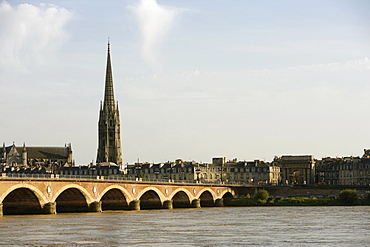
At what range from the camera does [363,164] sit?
178125mm

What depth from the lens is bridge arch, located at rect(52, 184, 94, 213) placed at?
92.1 meters

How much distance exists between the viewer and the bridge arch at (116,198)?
101 m

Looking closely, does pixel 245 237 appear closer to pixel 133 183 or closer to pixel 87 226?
pixel 87 226

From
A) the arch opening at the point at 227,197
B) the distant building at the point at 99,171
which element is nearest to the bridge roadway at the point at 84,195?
the arch opening at the point at 227,197

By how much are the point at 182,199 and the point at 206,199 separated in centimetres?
1086

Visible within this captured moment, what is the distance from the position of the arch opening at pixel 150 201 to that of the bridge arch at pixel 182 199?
9034 millimetres

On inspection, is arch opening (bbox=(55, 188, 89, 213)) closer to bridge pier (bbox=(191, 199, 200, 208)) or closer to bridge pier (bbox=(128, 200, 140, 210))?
bridge pier (bbox=(128, 200, 140, 210))

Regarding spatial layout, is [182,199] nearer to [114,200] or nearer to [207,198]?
[207,198]

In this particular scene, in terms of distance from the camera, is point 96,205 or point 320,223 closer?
point 320,223

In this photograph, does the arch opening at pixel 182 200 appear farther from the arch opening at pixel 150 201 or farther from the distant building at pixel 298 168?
the distant building at pixel 298 168

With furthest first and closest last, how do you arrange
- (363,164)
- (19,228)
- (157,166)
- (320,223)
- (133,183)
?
(157,166), (363,164), (133,183), (320,223), (19,228)

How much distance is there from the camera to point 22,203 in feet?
282

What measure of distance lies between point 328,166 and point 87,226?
13881 centimetres

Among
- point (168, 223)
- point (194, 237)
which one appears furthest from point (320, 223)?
point (194, 237)
